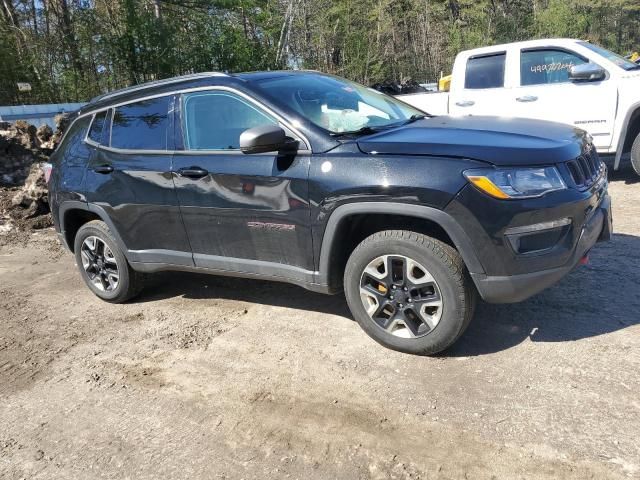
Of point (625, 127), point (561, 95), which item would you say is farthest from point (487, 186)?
point (561, 95)

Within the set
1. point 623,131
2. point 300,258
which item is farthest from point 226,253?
point 623,131

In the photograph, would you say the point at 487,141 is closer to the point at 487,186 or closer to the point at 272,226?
the point at 487,186

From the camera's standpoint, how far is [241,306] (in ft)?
14.7

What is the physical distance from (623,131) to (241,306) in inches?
209

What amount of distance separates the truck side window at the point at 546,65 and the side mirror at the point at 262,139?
17.7 feet

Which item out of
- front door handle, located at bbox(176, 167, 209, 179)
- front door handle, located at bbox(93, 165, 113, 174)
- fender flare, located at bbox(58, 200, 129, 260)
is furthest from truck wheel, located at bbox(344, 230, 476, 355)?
front door handle, located at bbox(93, 165, 113, 174)

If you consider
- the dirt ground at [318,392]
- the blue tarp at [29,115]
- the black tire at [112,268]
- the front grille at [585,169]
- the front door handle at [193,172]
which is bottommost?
the dirt ground at [318,392]

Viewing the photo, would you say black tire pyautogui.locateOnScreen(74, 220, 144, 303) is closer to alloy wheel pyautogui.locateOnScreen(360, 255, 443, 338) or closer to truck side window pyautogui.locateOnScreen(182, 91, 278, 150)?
truck side window pyautogui.locateOnScreen(182, 91, 278, 150)

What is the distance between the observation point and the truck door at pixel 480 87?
7668 mm

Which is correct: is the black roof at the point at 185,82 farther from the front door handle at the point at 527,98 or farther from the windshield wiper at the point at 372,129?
the front door handle at the point at 527,98

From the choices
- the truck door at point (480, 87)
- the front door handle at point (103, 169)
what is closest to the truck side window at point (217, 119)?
the front door handle at point (103, 169)

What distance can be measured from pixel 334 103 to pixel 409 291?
59.6 inches

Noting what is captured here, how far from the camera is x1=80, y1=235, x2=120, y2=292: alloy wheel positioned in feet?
15.6

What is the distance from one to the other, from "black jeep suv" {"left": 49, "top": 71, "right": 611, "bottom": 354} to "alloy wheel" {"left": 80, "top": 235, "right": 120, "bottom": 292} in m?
0.16
